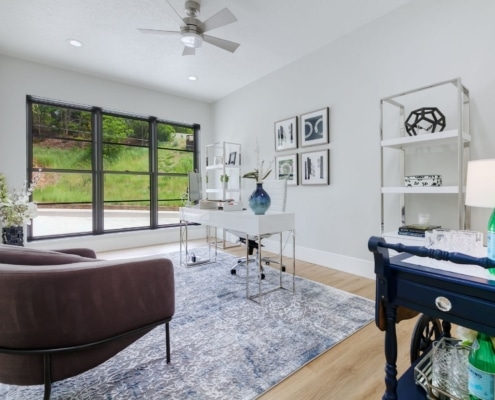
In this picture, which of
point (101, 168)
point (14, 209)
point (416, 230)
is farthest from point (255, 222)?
point (101, 168)

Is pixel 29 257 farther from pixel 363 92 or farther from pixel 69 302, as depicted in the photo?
pixel 363 92

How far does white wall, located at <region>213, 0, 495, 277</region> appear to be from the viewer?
2283 millimetres

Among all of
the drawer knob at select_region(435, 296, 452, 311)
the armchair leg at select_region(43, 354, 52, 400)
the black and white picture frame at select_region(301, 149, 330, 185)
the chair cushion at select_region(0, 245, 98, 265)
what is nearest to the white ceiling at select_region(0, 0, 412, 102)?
the black and white picture frame at select_region(301, 149, 330, 185)

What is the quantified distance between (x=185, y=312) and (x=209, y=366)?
0.77m

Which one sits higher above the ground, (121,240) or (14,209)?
(14,209)

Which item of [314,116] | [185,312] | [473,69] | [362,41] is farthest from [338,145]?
[185,312]

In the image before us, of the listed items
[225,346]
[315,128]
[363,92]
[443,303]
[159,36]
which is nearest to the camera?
[443,303]

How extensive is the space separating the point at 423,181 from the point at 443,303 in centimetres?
184

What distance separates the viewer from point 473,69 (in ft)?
7.54

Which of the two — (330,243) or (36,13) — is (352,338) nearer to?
(330,243)

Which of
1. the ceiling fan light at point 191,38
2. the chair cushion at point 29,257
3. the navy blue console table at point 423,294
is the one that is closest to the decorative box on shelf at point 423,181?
the navy blue console table at point 423,294

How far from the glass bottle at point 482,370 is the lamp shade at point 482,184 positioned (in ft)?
2.01

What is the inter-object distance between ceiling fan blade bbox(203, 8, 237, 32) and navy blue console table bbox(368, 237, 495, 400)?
2.32 metres

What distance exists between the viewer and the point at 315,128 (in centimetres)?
363
